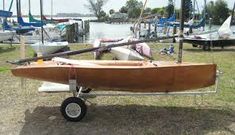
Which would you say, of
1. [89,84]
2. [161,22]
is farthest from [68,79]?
[161,22]

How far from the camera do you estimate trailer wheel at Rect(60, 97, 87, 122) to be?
5.86 metres

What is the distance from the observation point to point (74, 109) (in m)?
5.94

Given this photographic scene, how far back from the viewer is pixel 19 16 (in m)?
27.1

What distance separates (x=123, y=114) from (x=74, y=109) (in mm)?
871

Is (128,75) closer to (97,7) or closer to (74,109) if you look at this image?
(74,109)

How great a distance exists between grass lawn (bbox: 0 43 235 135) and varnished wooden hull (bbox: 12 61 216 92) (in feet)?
1.67

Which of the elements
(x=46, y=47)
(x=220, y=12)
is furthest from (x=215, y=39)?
(x=220, y=12)

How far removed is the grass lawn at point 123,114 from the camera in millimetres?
5676

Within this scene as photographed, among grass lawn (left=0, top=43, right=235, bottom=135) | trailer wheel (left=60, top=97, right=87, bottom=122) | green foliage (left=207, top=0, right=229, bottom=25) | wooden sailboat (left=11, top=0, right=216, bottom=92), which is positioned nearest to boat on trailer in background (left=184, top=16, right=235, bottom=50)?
grass lawn (left=0, top=43, right=235, bottom=135)

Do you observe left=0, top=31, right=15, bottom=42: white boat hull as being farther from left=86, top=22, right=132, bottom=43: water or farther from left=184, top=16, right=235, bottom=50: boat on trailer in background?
left=86, top=22, right=132, bottom=43: water

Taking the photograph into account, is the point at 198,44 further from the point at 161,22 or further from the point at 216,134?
the point at 161,22

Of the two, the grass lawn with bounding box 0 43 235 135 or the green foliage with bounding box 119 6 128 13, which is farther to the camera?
the green foliage with bounding box 119 6 128 13

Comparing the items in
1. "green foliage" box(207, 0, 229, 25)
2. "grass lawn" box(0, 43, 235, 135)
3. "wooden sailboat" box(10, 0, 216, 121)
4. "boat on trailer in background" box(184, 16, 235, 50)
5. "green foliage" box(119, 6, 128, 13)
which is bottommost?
"grass lawn" box(0, 43, 235, 135)

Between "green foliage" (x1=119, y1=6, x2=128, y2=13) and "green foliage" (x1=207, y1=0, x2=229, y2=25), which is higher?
"green foliage" (x1=119, y1=6, x2=128, y2=13)
